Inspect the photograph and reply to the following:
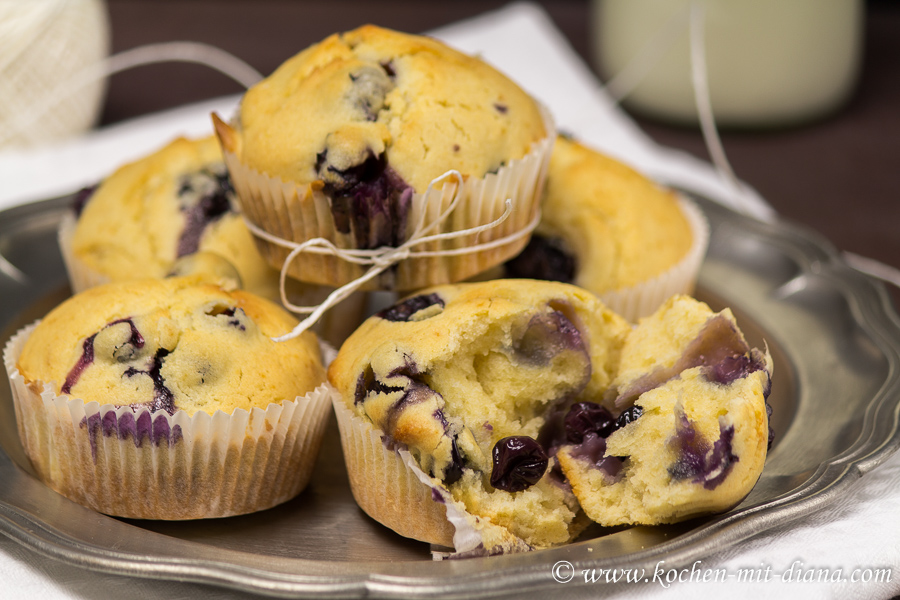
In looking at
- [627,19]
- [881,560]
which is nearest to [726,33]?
[627,19]

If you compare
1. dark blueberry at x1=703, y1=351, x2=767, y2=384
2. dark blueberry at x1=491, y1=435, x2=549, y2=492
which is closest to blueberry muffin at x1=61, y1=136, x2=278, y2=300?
dark blueberry at x1=491, y1=435, x2=549, y2=492

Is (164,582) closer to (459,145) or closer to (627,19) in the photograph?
(459,145)

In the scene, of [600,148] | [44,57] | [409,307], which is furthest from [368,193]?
[600,148]

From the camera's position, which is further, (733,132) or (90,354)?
(733,132)

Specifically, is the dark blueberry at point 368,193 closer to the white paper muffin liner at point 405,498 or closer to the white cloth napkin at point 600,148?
the white paper muffin liner at point 405,498

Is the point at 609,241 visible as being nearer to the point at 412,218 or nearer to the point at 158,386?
the point at 412,218

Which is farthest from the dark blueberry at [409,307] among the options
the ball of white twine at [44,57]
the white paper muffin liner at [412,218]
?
the ball of white twine at [44,57]
